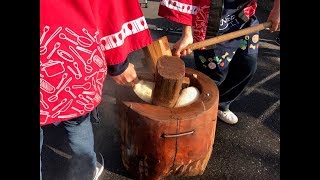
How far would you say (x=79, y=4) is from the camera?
1.51 m

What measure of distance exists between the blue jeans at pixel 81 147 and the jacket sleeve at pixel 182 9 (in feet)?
3.13

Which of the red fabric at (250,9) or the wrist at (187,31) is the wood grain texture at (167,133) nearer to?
the wrist at (187,31)

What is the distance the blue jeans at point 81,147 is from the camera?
2.09 metres

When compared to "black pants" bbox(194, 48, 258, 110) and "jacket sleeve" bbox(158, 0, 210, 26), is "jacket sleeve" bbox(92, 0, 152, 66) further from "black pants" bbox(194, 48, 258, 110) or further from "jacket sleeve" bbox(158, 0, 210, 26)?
"black pants" bbox(194, 48, 258, 110)

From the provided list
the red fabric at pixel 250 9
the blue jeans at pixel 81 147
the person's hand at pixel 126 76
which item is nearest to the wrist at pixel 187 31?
the red fabric at pixel 250 9

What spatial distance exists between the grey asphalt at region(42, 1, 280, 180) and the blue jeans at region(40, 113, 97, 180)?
0.74 feet

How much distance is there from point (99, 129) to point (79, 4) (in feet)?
5.84

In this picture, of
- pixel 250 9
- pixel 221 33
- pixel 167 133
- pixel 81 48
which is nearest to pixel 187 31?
pixel 221 33

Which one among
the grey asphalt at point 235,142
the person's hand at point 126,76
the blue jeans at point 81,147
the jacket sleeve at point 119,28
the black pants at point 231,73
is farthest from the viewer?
the black pants at point 231,73

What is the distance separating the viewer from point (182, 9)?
236cm

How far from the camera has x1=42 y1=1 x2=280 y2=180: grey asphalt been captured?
2.69 metres

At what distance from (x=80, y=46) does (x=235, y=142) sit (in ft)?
6.36

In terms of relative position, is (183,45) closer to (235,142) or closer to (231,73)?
(231,73)
